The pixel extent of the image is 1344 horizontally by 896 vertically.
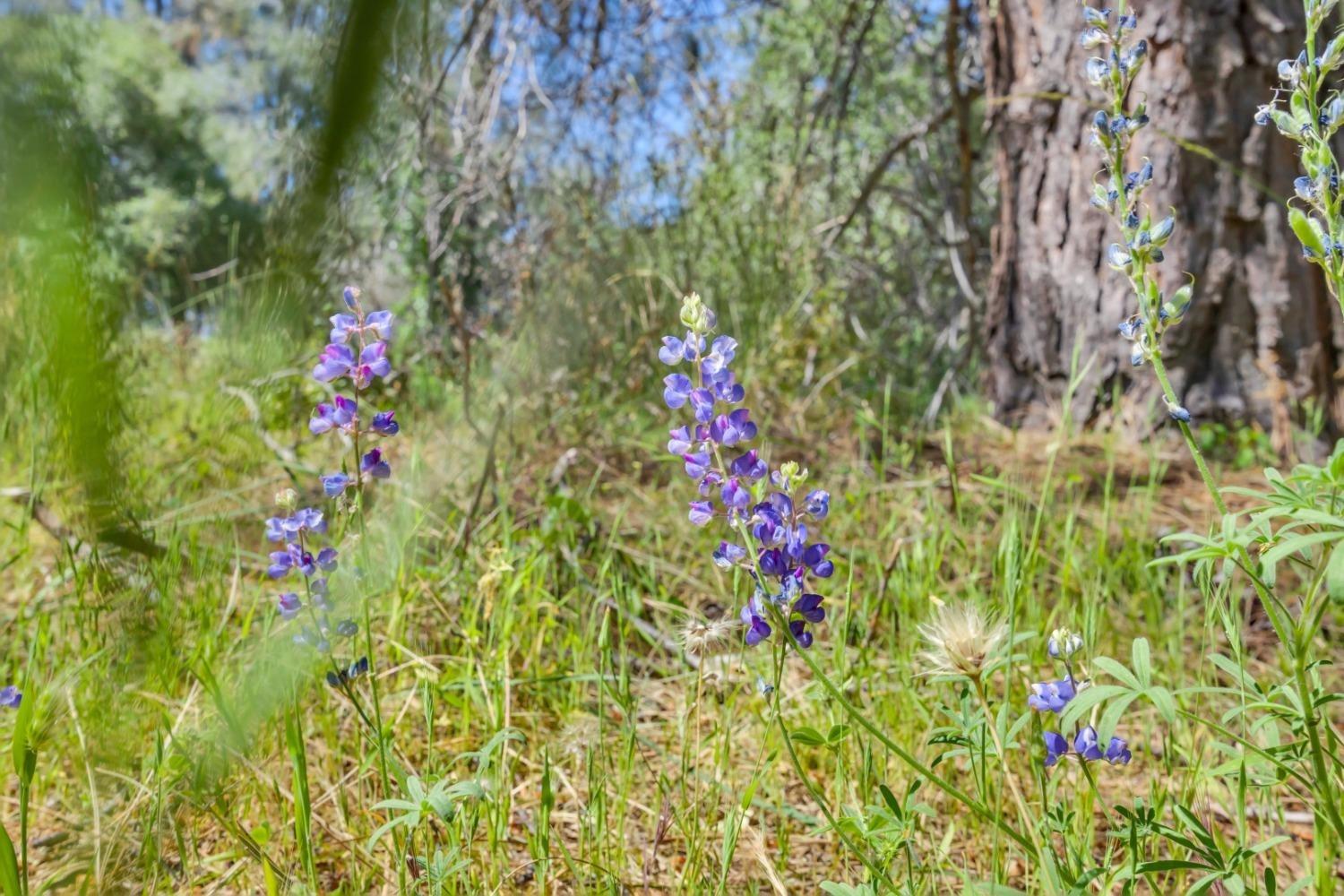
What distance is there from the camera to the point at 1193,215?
296 centimetres

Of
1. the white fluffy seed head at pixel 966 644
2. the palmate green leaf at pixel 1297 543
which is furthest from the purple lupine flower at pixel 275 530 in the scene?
the palmate green leaf at pixel 1297 543

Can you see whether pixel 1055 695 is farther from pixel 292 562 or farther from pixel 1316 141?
pixel 292 562

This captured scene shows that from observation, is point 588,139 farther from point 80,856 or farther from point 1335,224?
point 80,856

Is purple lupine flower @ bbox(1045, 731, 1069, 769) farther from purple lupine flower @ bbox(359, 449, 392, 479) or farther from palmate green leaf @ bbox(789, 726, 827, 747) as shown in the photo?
purple lupine flower @ bbox(359, 449, 392, 479)

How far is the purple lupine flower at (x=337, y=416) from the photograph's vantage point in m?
1.05

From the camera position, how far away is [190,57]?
0.39 m

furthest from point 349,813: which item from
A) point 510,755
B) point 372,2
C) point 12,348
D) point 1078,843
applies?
point 372,2

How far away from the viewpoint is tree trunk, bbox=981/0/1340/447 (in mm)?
2900

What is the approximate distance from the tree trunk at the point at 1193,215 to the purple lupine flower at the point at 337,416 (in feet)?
7.92

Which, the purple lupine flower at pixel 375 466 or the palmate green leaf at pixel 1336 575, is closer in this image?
the palmate green leaf at pixel 1336 575

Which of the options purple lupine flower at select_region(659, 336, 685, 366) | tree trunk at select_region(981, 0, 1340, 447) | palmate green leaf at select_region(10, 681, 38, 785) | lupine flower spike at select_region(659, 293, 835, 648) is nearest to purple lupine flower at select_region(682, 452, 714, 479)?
lupine flower spike at select_region(659, 293, 835, 648)

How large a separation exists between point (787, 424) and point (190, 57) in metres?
2.91

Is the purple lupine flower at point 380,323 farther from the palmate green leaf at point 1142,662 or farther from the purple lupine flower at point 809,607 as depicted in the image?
the palmate green leaf at point 1142,662

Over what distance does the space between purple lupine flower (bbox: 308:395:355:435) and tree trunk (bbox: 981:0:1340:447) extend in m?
2.41
